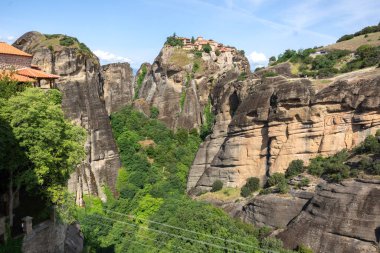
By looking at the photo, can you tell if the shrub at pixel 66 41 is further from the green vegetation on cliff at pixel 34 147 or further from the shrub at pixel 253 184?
the shrub at pixel 253 184

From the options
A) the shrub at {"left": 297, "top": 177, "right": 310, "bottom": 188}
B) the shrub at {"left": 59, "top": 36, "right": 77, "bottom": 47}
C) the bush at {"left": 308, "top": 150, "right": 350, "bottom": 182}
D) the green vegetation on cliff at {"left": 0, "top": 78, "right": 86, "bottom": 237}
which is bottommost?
the shrub at {"left": 297, "top": 177, "right": 310, "bottom": 188}

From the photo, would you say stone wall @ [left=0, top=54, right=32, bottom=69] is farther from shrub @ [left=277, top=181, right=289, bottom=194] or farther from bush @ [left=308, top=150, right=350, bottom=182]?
bush @ [left=308, top=150, right=350, bottom=182]

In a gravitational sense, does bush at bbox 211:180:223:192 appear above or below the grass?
below

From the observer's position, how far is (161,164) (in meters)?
47.9

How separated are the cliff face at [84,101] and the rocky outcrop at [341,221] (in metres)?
20.8

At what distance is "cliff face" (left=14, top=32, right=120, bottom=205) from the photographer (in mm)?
40344

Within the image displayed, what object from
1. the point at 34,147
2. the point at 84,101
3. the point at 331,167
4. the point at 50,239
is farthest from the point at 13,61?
the point at 331,167

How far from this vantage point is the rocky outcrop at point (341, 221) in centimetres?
2616

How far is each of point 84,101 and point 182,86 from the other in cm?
1777

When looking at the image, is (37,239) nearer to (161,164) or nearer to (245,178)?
(245,178)

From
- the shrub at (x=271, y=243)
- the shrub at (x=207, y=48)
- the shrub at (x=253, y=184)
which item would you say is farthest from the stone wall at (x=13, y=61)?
the shrub at (x=207, y=48)

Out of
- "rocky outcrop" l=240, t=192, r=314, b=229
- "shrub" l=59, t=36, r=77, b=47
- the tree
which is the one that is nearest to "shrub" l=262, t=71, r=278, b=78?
"rocky outcrop" l=240, t=192, r=314, b=229

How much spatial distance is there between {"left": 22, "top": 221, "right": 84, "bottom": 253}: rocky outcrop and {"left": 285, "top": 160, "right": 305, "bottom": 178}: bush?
20471 mm

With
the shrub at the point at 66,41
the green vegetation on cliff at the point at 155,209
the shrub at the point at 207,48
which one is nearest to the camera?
the green vegetation on cliff at the point at 155,209
